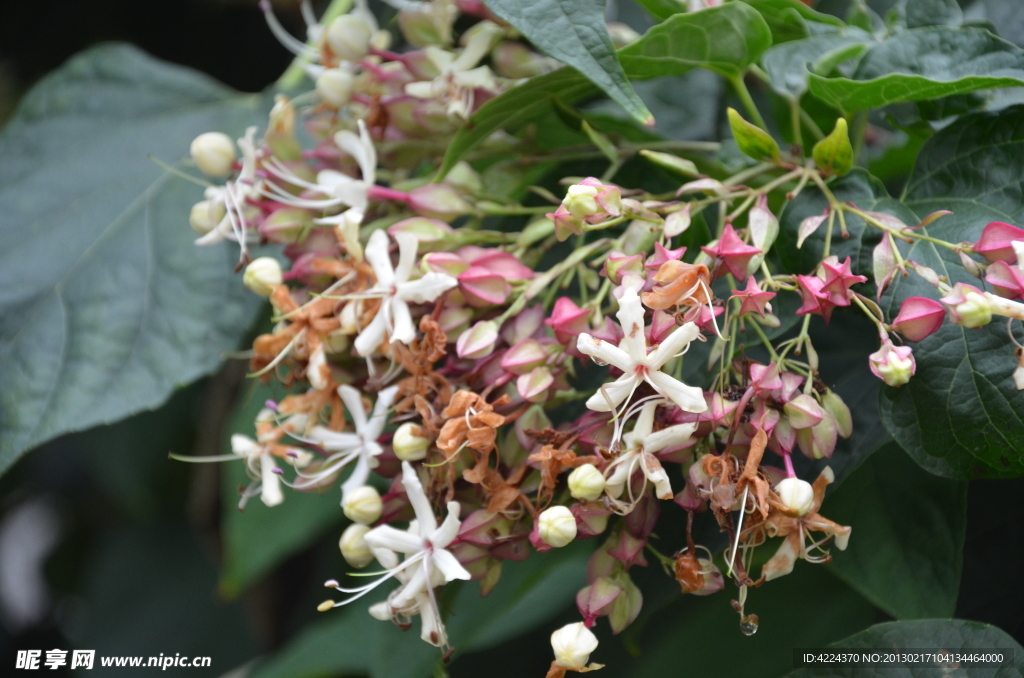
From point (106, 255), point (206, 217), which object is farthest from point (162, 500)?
point (206, 217)

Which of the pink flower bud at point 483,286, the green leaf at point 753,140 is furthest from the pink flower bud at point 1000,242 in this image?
the pink flower bud at point 483,286

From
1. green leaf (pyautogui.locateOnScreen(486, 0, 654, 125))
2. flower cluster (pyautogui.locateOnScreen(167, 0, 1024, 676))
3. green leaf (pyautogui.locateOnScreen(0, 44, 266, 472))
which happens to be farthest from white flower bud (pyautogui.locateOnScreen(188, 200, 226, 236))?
green leaf (pyautogui.locateOnScreen(486, 0, 654, 125))

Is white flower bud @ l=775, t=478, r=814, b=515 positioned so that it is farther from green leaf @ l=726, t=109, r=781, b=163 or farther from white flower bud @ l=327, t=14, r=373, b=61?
white flower bud @ l=327, t=14, r=373, b=61

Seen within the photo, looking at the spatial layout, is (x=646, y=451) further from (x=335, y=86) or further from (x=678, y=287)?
(x=335, y=86)

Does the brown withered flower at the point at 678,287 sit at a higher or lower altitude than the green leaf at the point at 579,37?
lower

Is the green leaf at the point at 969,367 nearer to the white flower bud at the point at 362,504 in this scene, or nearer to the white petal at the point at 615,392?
the white petal at the point at 615,392

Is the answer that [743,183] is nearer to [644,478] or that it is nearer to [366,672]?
[644,478]
